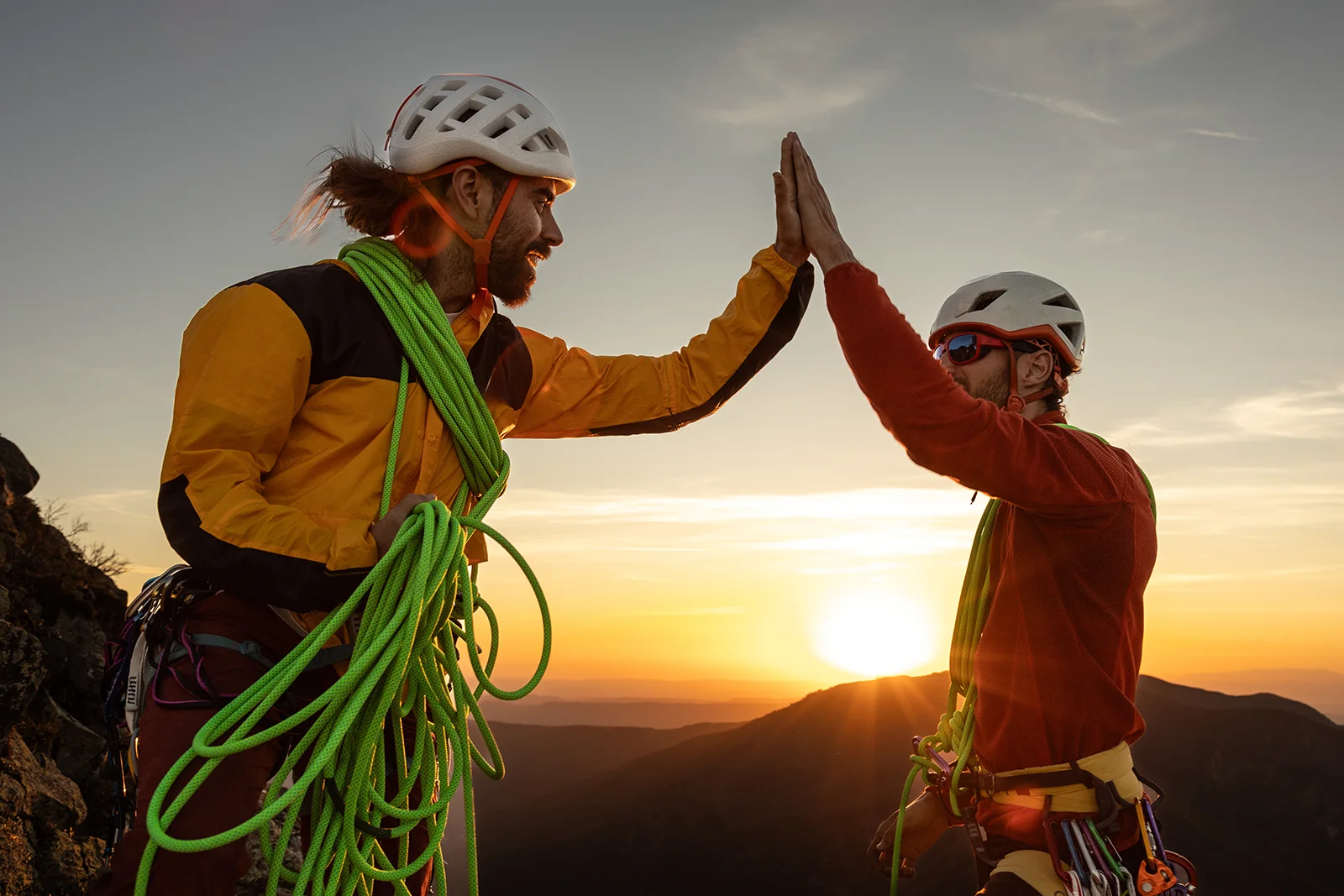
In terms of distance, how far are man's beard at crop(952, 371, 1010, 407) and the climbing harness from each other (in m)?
0.33

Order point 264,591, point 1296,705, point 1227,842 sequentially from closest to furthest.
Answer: point 264,591, point 1227,842, point 1296,705

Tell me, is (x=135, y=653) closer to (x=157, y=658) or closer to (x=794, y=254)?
(x=157, y=658)

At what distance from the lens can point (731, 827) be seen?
107ft

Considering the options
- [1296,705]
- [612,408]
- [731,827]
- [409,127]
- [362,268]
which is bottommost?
[731,827]

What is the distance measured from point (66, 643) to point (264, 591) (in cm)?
767

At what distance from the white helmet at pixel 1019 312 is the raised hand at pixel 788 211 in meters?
0.75

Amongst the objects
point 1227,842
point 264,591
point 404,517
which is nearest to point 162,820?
point 264,591

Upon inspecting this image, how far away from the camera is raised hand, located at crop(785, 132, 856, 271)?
3.46 metres

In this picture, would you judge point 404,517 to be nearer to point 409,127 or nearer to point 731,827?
point 409,127

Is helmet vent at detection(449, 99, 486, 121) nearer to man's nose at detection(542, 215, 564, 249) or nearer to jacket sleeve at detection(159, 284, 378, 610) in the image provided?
man's nose at detection(542, 215, 564, 249)

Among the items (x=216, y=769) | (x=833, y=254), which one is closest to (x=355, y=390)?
(x=216, y=769)

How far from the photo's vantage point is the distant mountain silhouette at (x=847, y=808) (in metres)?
27.5

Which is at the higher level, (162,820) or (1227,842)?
(162,820)

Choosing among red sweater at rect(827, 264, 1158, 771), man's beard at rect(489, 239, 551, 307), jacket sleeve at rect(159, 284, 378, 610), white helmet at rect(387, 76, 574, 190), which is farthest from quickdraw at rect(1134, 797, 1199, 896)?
white helmet at rect(387, 76, 574, 190)
